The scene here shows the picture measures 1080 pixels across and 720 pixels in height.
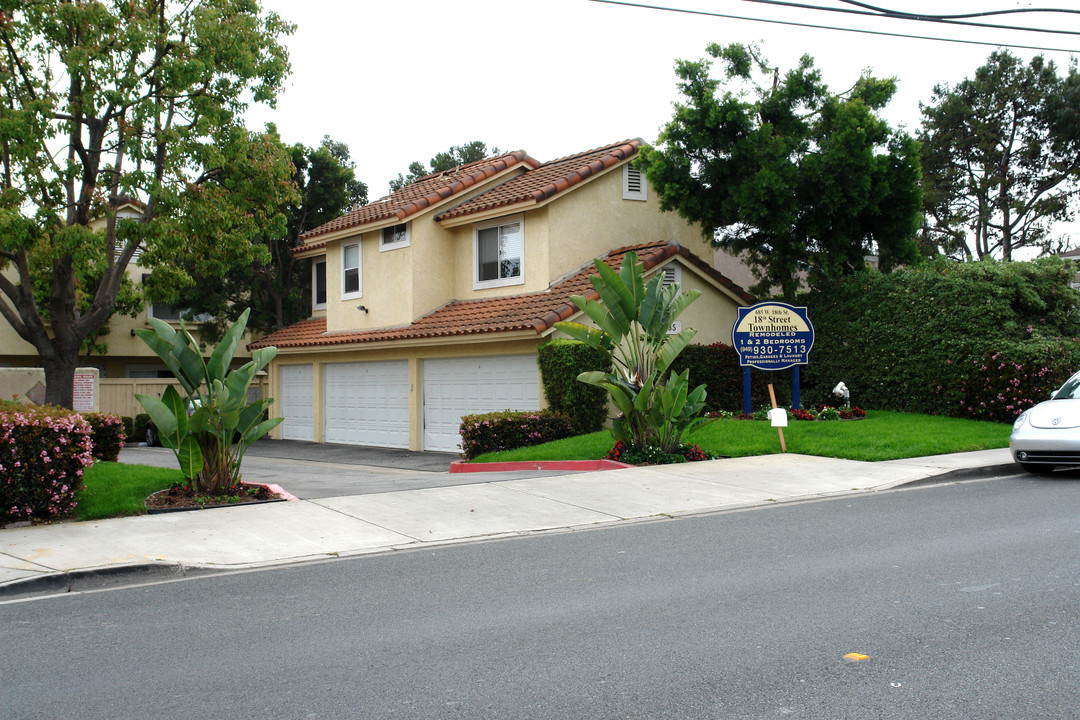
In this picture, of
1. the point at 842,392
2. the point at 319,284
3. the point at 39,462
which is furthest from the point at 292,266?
the point at 39,462

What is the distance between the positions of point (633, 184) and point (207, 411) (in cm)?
1440

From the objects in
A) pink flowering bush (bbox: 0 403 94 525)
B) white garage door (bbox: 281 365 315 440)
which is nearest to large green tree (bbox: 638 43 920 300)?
white garage door (bbox: 281 365 315 440)

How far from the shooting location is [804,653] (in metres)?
5.11

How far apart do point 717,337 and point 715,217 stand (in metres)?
2.78

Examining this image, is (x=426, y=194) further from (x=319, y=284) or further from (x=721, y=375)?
(x=721, y=375)

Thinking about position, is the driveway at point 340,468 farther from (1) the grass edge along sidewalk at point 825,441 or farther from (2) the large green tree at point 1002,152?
(2) the large green tree at point 1002,152

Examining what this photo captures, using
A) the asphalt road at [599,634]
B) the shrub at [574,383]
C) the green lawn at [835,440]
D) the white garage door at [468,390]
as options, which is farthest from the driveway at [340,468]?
the asphalt road at [599,634]

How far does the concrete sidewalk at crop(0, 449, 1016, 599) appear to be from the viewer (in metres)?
7.96

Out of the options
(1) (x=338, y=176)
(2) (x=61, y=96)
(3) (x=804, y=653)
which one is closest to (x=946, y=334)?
(3) (x=804, y=653)

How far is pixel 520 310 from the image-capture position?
1994 cm

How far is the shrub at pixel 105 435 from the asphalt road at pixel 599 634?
28.8 ft

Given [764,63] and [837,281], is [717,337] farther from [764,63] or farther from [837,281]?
[764,63]

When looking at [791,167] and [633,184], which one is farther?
[633,184]

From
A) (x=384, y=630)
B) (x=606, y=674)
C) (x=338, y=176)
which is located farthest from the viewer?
(x=338, y=176)
